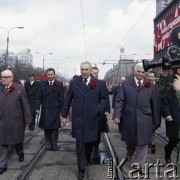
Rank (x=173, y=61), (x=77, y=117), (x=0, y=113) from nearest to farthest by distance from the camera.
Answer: (x=173, y=61)
(x=77, y=117)
(x=0, y=113)

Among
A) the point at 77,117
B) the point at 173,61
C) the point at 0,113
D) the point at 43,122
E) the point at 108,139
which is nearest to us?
the point at 173,61

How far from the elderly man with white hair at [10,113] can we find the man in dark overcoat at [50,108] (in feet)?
4.94

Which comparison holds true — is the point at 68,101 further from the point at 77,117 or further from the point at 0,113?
the point at 0,113

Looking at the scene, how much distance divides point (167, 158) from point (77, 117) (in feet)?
6.64

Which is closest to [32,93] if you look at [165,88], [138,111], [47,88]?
[47,88]

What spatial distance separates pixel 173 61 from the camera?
2816 mm

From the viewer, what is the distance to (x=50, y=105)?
809 cm

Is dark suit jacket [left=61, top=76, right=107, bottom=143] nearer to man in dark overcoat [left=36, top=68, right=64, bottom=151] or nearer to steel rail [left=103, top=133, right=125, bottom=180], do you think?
steel rail [left=103, top=133, right=125, bottom=180]

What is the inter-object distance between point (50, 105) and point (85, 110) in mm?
2430

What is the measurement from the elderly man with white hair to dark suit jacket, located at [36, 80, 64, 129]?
149 cm

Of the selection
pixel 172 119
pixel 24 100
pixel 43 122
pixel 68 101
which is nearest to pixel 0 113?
pixel 24 100

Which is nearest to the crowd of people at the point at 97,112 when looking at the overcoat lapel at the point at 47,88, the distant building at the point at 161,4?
the overcoat lapel at the point at 47,88

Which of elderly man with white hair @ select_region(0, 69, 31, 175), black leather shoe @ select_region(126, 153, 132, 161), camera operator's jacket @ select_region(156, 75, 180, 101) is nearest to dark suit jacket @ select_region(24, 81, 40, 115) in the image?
elderly man with white hair @ select_region(0, 69, 31, 175)

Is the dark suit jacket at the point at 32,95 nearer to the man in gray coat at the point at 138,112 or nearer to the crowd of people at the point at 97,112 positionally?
the crowd of people at the point at 97,112
